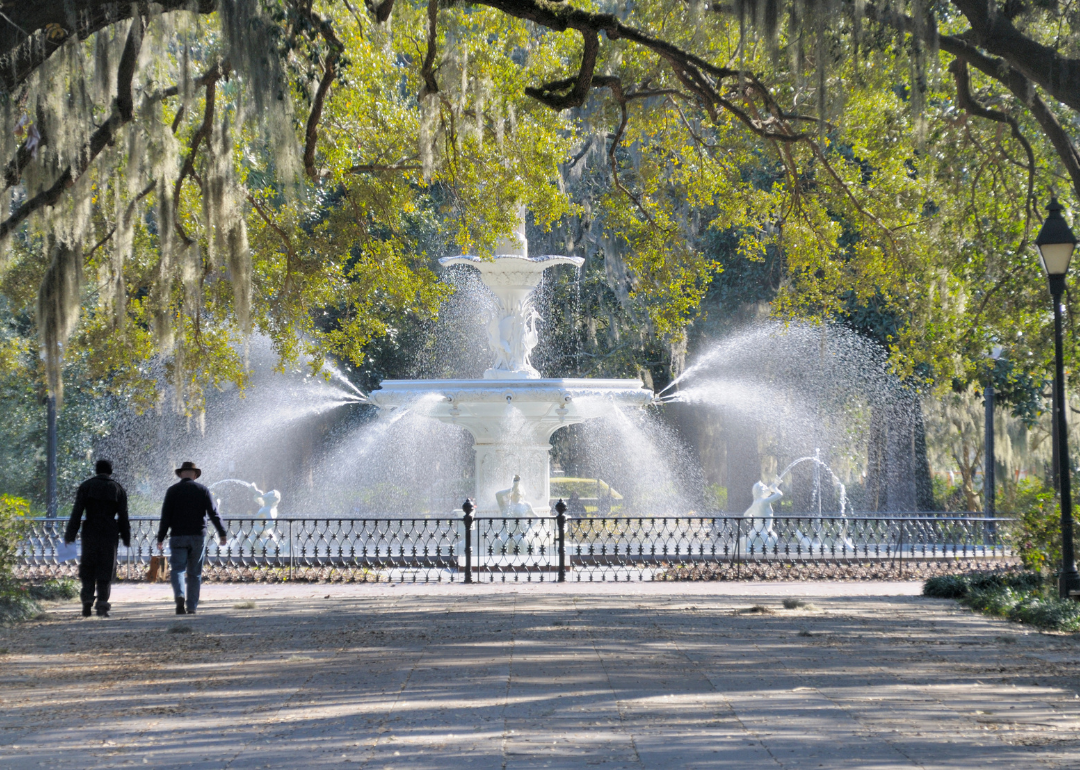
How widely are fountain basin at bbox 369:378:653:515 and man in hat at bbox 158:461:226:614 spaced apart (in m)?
5.38

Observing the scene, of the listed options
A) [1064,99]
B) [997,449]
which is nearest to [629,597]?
[1064,99]

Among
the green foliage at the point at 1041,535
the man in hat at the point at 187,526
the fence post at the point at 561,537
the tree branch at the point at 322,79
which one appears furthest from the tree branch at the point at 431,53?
the green foliage at the point at 1041,535

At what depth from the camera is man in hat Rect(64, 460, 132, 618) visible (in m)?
10.4

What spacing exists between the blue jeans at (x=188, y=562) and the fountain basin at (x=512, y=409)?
5421 millimetres

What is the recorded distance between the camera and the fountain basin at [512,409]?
1567 cm

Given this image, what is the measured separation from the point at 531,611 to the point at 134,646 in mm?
3727

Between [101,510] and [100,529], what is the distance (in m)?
0.19

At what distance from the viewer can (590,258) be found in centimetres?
2842

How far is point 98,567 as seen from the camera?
10555 millimetres

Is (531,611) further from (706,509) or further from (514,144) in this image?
(706,509)

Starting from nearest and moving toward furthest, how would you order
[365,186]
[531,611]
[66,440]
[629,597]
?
[531,611] → [629,597] → [365,186] → [66,440]

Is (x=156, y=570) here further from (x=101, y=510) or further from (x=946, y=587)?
(x=946, y=587)

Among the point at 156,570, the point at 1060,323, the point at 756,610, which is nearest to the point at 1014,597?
the point at 756,610

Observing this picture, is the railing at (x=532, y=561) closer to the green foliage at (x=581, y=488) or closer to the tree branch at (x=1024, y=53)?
the tree branch at (x=1024, y=53)
